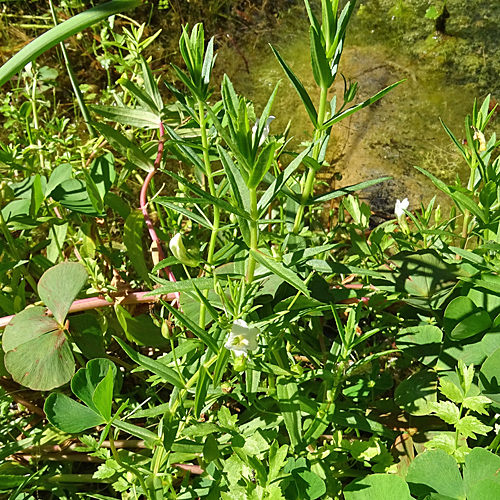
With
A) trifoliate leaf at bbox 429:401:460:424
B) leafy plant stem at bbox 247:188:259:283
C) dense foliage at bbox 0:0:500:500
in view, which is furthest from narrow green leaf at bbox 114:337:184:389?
trifoliate leaf at bbox 429:401:460:424

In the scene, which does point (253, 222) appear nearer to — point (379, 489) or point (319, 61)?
point (319, 61)

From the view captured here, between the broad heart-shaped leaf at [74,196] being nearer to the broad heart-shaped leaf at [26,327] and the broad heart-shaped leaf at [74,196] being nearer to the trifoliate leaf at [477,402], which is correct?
the broad heart-shaped leaf at [26,327]

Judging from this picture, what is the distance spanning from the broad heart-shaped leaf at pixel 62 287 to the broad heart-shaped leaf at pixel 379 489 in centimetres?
71

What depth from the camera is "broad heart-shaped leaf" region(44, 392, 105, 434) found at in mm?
989

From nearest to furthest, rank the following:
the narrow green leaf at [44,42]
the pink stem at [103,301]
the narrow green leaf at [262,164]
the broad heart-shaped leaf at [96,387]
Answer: the narrow green leaf at [262,164]
the broad heart-shaped leaf at [96,387]
the narrow green leaf at [44,42]
the pink stem at [103,301]

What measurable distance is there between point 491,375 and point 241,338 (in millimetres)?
534

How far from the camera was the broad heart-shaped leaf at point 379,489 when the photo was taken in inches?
36.0

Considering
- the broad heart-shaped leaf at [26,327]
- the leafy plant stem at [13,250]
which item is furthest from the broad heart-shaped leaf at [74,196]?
the broad heart-shaped leaf at [26,327]

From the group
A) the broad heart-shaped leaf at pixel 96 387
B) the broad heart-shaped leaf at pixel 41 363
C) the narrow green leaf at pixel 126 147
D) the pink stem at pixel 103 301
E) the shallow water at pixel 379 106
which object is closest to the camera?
the broad heart-shaped leaf at pixel 96 387

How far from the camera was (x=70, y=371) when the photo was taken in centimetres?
116

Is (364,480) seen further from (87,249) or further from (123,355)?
(87,249)

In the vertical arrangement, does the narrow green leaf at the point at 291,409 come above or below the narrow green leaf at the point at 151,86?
below

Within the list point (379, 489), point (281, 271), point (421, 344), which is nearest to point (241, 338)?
point (281, 271)

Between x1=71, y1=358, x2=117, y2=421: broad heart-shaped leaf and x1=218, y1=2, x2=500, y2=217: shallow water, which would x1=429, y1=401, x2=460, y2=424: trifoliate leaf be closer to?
x1=71, y1=358, x2=117, y2=421: broad heart-shaped leaf
